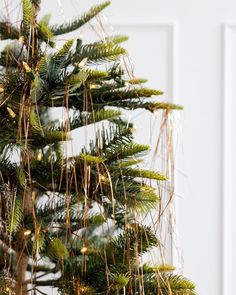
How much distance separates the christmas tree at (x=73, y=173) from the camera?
3.19 ft

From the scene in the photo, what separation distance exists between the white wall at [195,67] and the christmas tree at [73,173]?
60cm

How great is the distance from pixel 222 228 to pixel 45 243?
0.76 m

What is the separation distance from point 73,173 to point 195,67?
762mm

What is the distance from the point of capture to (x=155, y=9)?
1680 mm

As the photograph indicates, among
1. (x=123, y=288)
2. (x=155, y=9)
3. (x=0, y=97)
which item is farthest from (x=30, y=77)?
(x=155, y=9)

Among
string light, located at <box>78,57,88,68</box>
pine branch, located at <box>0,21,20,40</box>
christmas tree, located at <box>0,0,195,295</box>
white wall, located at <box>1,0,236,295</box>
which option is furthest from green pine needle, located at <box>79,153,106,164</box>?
white wall, located at <box>1,0,236,295</box>

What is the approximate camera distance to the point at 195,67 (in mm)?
1683

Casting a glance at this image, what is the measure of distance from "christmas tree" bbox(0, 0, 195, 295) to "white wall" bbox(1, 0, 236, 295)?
60 centimetres

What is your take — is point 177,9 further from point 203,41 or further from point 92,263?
point 92,263

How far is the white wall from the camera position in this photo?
1677 millimetres

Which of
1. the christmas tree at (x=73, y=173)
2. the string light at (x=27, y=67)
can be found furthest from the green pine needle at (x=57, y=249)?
the string light at (x=27, y=67)

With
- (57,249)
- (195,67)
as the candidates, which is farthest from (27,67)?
(195,67)

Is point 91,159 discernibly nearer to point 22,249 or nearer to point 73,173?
point 73,173

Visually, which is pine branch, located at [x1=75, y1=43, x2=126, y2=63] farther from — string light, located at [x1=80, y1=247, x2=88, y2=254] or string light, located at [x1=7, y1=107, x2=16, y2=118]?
string light, located at [x1=80, y1=247, x2=88, y2=254]
